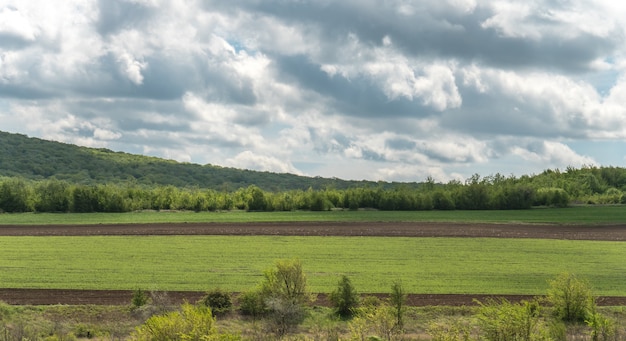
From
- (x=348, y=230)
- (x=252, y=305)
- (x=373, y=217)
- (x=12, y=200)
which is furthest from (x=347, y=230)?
(x=12, y=200)

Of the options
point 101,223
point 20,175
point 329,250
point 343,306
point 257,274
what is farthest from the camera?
point 20,175

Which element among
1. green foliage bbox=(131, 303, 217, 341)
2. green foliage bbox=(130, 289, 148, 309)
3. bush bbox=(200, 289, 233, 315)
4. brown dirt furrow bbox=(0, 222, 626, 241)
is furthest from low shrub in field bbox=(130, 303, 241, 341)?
brown dirt furrow bbox=(0, 222, 626, 241)

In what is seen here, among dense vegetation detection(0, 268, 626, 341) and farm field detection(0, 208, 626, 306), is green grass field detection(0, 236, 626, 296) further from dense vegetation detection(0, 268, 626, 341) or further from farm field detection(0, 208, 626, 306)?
dense vegetation detection(0, 268, 626, 341)

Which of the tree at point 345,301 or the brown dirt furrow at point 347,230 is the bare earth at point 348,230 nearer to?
the brown dirt furrow at point 347,230

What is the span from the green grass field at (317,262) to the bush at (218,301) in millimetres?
4396

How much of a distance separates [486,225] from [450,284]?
41567mm

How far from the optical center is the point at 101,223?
76875 mm

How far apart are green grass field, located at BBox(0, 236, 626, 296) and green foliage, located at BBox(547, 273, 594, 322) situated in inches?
241

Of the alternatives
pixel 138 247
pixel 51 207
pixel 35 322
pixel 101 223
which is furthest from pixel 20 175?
pixel 35 322

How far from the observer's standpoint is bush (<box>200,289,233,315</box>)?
31062 millimetres

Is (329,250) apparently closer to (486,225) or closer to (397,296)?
(397,296)

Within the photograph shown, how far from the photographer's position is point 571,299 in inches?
1181

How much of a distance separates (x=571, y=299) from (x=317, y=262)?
21387mm

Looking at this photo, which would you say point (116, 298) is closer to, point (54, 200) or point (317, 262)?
point (317, 262)
